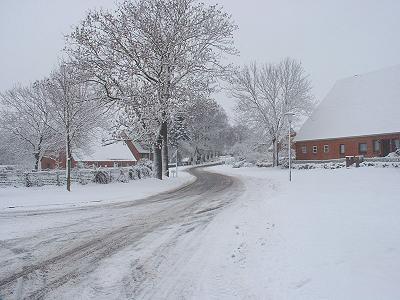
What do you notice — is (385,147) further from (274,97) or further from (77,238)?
(77,238)

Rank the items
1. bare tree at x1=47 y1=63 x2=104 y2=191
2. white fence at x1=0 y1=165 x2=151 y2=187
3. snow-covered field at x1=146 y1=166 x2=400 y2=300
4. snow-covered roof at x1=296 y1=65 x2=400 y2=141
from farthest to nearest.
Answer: snow-covered roof at x1=296 y1=65 x2=400 y2=141 < white fence at x1=0 y1=165 x2=151 y2=187 < bare tree at x1=47 y1=63 x2=104 y2=191 < snow-covered field at x1=146 y1=166 x2=400 y2=300

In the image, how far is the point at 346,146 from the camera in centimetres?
4006

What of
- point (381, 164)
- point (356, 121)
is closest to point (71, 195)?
point (381, 164)

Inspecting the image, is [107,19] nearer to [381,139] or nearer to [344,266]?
[344,266]

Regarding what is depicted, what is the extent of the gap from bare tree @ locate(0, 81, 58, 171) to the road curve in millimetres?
30119

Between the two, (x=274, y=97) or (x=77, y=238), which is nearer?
(x=77, y=238)

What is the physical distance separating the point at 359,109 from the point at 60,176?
3199cm

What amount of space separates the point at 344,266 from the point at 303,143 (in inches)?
1600

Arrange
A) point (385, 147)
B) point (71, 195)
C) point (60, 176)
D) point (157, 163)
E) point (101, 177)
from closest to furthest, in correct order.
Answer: point (71, 195)
point (60, 176)
point (101, 177)
point (157, 163)
point (385, 147)

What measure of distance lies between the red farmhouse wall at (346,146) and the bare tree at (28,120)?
96.0ft

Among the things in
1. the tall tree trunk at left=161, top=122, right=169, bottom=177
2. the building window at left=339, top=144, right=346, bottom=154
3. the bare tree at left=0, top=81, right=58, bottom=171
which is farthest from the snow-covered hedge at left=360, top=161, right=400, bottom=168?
the bare tree at left=0, top=81, right=58, bottom=171

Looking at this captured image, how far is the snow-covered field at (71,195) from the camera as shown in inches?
647

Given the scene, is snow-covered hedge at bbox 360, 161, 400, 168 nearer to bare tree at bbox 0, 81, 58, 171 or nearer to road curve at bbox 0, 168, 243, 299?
road curve at bbox 0, 168, 243, 299

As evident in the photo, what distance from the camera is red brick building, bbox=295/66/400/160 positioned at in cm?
3681
